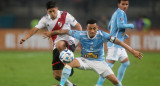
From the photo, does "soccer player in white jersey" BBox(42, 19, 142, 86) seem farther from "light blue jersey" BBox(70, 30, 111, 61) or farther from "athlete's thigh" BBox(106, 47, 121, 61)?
"athlete's thigh" BBox(106, 47, 121, 61)

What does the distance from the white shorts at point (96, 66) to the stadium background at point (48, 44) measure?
251cm

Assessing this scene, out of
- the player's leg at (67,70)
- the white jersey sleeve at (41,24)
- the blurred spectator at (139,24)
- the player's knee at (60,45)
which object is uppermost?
the blurred spectator at (139,24)

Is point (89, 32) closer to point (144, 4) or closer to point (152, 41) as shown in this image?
point (152, 41)

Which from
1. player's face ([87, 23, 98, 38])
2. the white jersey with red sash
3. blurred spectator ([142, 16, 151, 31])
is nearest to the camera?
player's face ([87, 23, 98, 38])

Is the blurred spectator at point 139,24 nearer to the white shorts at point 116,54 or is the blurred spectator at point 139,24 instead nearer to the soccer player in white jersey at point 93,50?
the white shorts at point 116,54

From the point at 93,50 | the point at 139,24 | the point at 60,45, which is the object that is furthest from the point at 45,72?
the point at 139,24

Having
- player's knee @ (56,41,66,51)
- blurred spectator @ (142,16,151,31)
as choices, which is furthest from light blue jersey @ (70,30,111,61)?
blurred spectator @ (142,16,151,31)

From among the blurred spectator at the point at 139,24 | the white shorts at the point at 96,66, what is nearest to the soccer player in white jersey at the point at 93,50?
the white shorts at the point at 96,66

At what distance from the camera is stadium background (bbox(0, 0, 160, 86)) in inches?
492

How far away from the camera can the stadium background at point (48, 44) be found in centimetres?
1248

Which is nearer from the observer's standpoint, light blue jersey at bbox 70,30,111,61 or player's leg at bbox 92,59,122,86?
player's leg at bbox 92,59,122,86

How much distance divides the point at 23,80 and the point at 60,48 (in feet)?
10.6

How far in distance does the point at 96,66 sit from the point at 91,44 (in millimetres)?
488

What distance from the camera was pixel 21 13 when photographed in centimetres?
2705
